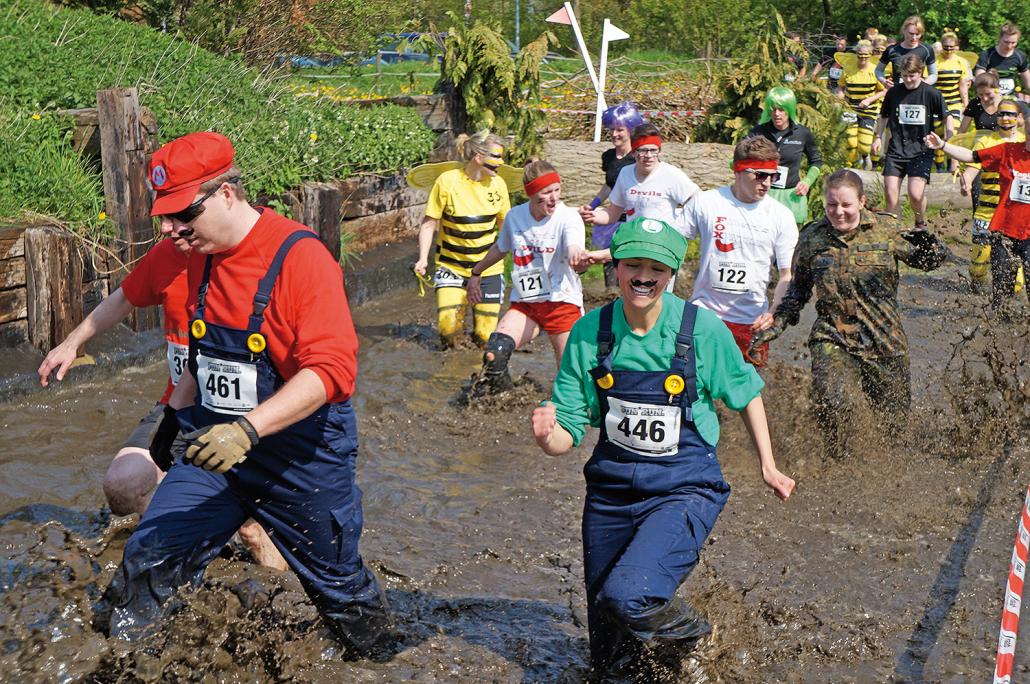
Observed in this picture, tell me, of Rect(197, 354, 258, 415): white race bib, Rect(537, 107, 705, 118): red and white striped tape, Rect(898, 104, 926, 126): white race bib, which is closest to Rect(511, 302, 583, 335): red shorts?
Rect(197, 354, 258, 415): white race bib

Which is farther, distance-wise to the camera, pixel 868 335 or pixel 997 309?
pixel 997 309

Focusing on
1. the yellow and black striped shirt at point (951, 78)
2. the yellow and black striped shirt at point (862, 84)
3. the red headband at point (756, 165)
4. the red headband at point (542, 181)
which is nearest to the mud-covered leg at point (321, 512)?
the red headband at point (756, 165)

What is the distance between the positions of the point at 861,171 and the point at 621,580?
43.7 feet

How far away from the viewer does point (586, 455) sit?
26.0ft

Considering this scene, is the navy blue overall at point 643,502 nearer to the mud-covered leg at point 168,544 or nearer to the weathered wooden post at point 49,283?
the mud-covered leg at point 168,544

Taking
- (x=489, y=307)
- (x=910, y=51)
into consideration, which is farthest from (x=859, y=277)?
(x=910, y=51)

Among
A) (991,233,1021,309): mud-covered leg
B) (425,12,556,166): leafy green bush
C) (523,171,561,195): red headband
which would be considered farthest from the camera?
(425,12,556,166): leafy green bush

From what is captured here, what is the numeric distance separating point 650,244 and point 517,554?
2504mm

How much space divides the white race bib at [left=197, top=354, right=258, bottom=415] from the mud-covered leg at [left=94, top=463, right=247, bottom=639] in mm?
309

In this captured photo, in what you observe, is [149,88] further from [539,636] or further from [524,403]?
[539,636]

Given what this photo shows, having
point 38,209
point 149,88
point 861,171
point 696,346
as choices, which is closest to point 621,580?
point 696,346

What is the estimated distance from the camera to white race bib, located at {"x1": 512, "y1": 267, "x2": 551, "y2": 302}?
8195 mm

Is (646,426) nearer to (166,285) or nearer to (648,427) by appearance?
(648,427)

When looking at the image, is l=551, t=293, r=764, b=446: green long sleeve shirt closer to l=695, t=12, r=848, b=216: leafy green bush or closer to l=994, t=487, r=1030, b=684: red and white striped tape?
l=994, t=487, r=1030, b=684: red and white striped tape
